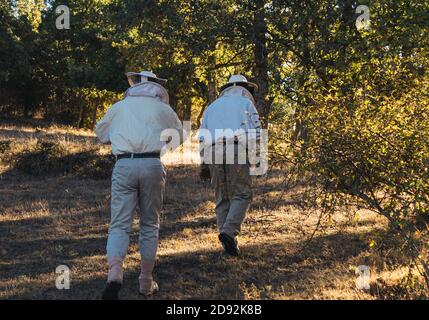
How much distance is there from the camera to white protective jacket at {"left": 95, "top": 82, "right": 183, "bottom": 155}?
494cm

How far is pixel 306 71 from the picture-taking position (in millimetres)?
7648

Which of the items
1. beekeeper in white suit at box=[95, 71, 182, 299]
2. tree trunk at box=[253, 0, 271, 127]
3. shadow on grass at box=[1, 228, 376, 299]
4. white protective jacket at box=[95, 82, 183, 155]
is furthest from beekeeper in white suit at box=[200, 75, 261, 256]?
tree trunk at box=[253, 0, 271, 127]

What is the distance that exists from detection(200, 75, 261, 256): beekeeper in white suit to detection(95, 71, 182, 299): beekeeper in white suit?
135 centimetres

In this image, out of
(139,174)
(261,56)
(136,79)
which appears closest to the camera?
(139,174)

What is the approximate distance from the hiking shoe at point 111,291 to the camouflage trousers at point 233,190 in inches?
73.1

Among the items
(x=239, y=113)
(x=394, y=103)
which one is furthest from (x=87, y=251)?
(x=394, y=103)

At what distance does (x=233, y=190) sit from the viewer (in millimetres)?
6387

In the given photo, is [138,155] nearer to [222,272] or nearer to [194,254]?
[222,272]

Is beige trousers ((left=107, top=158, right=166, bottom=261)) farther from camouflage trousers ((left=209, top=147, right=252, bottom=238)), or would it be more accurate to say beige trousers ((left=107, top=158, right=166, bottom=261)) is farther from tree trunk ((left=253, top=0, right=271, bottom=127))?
Answer: tree trunk ((left=253, top=0, right=271, bottom=127))

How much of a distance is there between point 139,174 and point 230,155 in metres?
1.70

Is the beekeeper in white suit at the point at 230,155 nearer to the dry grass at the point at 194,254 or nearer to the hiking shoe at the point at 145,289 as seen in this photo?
the dry grass at the point at 194,254

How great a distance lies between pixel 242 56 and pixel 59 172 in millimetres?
5279

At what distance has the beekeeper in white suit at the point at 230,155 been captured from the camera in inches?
248

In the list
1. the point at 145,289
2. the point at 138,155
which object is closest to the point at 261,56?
the point at 138,155
